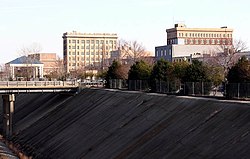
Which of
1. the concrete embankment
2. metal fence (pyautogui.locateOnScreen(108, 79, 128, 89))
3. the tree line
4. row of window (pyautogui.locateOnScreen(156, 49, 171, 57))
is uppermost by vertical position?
row of window (pyautogui.locateOnScreen(156, 49, 171, 57))

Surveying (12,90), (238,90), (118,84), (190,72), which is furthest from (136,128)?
(118,84)

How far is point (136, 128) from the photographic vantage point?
150 feet

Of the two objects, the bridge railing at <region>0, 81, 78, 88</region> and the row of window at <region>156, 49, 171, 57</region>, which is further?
the row of window at <region>156, 49, 171, 57</region>

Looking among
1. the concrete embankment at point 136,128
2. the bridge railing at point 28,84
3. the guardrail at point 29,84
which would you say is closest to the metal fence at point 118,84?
the guardrail at point 29,84

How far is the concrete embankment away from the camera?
1332 inches

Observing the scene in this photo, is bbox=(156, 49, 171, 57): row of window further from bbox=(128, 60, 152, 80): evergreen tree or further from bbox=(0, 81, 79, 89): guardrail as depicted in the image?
bbox=(128, 60, 152, 80): evergreen tree

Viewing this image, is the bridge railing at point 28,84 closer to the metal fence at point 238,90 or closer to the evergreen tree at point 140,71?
the evergreen tree at point 140,71

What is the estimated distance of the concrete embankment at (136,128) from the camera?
111 ft

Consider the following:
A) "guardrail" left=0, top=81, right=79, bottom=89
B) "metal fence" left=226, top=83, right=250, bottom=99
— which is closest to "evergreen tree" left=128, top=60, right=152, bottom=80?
"guardrail" left=0, top=81, right=79, bottom=89

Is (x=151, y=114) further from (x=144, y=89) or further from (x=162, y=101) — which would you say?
(x=144, y=89)

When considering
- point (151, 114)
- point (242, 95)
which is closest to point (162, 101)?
point (151, 114)

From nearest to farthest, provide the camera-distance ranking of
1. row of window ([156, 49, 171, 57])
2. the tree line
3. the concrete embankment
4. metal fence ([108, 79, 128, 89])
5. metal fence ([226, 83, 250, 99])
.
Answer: the concrete embankment, metal fence ([226, 83, 250, 99]), the tree line, metal fence ([108, 79, 128, 89]), row of window ([156, 49, 171, 57])

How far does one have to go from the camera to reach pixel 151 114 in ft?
158

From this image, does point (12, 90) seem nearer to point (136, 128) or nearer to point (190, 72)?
point (190, 72)
